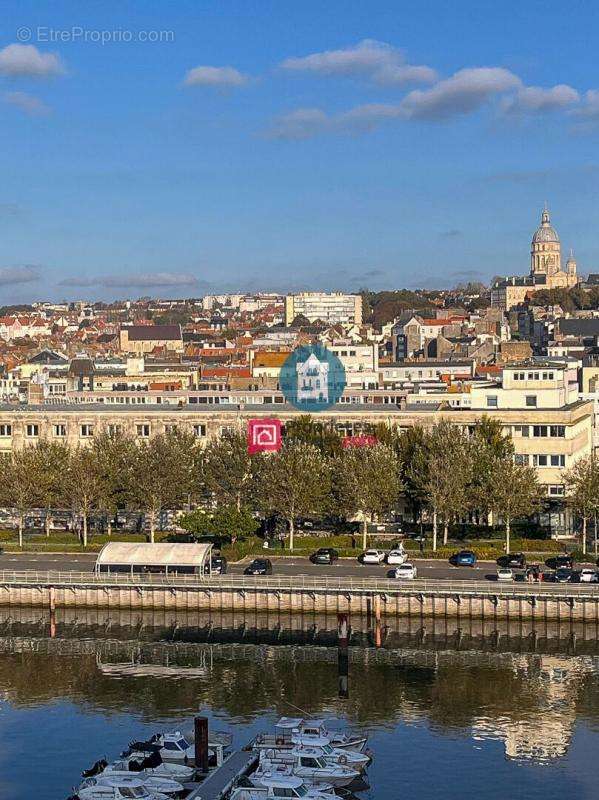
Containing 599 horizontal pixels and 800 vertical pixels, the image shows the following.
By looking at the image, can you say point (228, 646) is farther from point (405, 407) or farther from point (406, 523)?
point (405, 407)

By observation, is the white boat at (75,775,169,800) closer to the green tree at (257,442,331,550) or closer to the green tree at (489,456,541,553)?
the green tree at (257,442,331,550)

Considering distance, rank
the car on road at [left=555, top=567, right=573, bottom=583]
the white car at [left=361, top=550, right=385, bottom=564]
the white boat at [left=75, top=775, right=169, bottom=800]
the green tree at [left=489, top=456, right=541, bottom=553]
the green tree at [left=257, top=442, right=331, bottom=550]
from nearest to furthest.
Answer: the white boat at [left=75, top=775, right=169, bottom=800]
the car on road at [left=555, top=567, right=573, bottom=583]
the white car at [left=361, top=550, right=385, bottom=564]
the green tree at [left=489, top=456, right=541, bottom=553]
the green tree at [left=257, top=442, right=331, bottom=550]

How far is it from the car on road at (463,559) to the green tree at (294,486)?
339 inches

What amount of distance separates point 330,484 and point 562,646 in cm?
2080

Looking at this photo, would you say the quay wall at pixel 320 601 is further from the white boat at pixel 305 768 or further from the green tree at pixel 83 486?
the white boat at pixel 305 768

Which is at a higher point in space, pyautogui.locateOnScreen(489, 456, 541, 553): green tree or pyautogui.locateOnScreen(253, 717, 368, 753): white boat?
pyautogui.locateOnScreen(489, 456, 541, 553): green tree

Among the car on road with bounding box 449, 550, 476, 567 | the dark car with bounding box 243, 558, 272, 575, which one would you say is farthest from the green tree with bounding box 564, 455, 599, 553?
the dark car with bounding box 243, 558, 272, 575

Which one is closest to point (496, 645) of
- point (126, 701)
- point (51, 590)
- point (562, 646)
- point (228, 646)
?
point (562, 646)

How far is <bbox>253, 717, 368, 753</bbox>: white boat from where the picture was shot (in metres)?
46.8

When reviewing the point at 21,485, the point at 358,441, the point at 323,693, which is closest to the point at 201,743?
the point at 323,693

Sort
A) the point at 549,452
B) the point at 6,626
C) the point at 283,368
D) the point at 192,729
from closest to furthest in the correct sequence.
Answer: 1. the point at 192,729
2. the point at 6,626
3. the point at 549,452
4. the point at 283,368

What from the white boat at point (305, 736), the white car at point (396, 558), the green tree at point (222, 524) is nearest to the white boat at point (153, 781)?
the white boat at point (305, 736)

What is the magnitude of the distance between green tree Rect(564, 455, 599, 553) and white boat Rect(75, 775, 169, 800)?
36.4m

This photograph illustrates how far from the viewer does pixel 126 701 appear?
54.0 m
